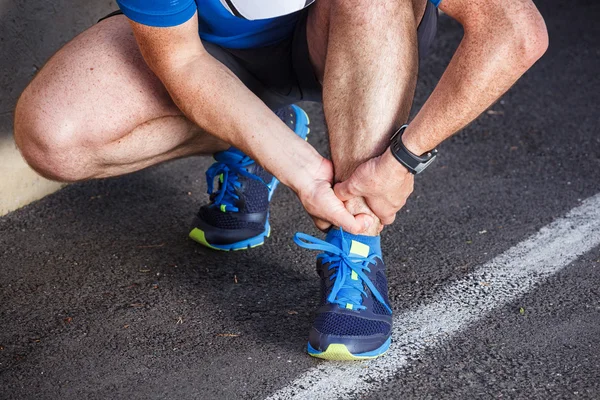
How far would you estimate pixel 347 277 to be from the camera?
181 centimetres

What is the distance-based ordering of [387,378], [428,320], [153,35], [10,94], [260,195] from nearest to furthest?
[387,378] → [153,35] → [428,320] → [260,195] → [10,94]

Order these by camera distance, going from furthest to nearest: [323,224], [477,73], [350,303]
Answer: [323,224], [350,303], [477,73]

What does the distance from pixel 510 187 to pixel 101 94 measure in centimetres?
144

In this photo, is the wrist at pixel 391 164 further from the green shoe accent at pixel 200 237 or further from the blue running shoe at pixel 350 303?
the green shoe accent at pixel 200 237

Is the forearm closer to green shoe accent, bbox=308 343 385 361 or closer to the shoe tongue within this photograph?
the shoe tongue

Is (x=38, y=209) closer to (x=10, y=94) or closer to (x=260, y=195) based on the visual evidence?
(x=10, y=94)

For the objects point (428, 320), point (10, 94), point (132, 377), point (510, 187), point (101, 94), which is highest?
point (101, 94)

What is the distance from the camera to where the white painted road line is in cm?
172

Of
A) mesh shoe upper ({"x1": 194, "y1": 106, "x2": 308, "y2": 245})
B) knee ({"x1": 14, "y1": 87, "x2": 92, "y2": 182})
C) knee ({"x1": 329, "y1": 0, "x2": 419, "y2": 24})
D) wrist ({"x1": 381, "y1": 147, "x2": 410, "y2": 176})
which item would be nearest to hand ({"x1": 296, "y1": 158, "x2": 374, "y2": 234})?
→ wrist ({"x1": 381, "y1": 147, "x2": 410, "y2": 176})

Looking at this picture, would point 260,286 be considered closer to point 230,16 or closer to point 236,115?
point 236,115

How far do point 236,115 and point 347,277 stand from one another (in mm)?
480

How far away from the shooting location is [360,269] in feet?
5.98

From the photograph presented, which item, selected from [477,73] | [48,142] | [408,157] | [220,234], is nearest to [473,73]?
[477,73]

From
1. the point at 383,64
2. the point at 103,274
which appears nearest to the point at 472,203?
the point at 383,64
